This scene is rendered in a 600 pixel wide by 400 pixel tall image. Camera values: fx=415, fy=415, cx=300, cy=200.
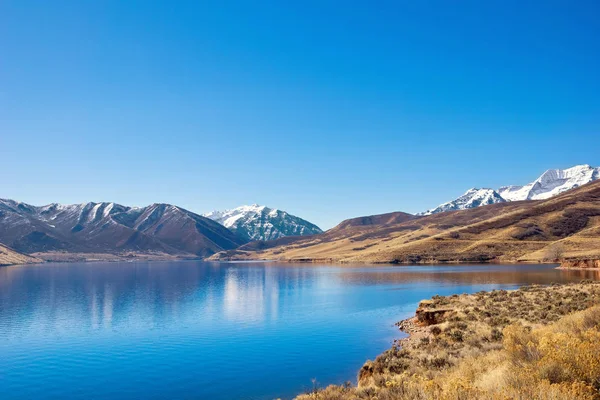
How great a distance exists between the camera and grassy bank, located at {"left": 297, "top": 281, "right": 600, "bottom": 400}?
10.4 meters

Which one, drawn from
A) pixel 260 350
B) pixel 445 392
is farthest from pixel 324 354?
pixel 445 392

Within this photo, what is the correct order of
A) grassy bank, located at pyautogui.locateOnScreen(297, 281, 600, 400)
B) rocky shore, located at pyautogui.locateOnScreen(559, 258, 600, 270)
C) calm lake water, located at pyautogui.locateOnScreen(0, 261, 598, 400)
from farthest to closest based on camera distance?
rocky shore, located at pyautogui.locateOnScreen(559, 258, 600, 270) → calm lake water, located at pyautogui.locateOnScreen(0, 261, 598, 400) → grassy bank, located at pyautogui.locateOnScreen(297, 281, 600, 400)

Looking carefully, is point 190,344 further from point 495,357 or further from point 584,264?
point 584,264

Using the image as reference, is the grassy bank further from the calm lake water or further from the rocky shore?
the rocky shore

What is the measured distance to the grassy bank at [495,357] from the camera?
1045cm

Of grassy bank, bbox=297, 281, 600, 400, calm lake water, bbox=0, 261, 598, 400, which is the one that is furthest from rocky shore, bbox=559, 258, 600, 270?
grassy bank, bbox=297, 281, 600, 400

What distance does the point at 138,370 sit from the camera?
30.2m

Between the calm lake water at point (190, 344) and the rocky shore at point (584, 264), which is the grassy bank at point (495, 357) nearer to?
the calm lake water at point (190, 344)

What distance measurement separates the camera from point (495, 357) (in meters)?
15.3

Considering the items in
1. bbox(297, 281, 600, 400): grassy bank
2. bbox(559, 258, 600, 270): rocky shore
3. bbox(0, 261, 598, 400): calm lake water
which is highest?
→ bbox(297, 281, 600, 400): grassy bank

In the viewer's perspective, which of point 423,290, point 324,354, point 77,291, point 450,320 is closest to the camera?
point 324,354

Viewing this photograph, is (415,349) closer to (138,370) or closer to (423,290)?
(138,370)

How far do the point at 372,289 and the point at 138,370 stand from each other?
5641cm

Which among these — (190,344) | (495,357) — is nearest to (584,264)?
(190,344)
